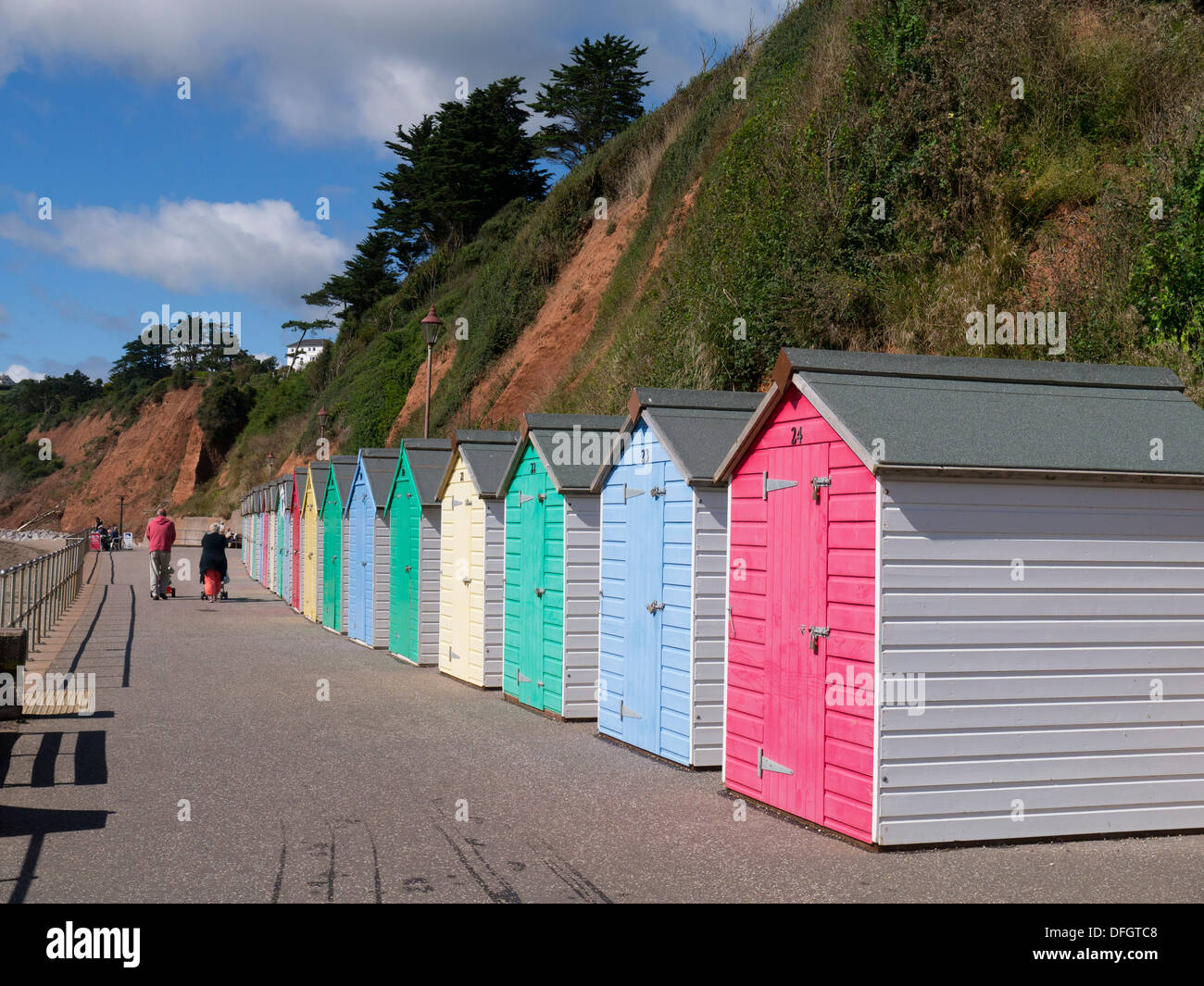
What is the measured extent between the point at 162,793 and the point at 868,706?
4.75 meters

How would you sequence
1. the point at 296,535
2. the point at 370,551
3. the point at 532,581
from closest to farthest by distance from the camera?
the point at 532,581, the point at 370,551, the point at 296,535

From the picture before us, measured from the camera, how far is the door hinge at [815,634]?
704cm

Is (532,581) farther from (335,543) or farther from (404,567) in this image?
(335,543)

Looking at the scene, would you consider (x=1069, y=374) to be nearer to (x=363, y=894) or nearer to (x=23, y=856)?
(x=363, y=894)

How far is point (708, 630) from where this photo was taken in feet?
29.7

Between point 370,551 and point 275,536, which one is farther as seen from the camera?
point 275,536

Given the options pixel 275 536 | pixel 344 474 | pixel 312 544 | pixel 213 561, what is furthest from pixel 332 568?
pixel 275 536

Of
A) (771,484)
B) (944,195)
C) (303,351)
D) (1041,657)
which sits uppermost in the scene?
(303,351)

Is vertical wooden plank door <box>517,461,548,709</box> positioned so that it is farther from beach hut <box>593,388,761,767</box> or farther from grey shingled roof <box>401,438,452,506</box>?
grey shingled roof <box>401,438,452,506</box>

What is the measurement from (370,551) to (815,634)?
41.2 ft

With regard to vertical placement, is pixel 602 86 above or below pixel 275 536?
above

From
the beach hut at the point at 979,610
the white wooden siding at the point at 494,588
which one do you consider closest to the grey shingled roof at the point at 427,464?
the white wooden siding at the point at 494,588

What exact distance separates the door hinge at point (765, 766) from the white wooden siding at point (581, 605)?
12.7 feet

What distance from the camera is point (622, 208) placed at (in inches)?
1451
